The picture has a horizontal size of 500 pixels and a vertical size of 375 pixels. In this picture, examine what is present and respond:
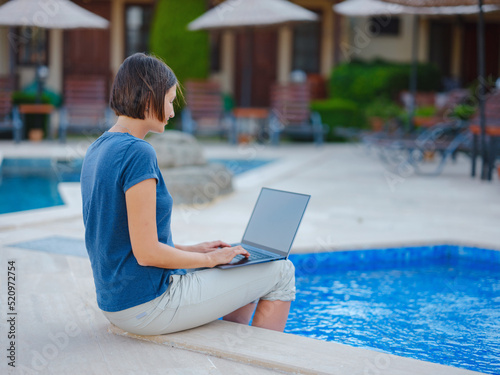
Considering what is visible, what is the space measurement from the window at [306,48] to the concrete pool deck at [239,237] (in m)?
5.21

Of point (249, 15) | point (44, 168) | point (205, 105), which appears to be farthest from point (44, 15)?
point (44, 168)

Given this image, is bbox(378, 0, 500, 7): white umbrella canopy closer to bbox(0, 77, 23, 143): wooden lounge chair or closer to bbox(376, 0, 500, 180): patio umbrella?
bbox(376, 0, 500, 180): patio umbrella

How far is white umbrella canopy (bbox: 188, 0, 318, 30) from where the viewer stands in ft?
36.1

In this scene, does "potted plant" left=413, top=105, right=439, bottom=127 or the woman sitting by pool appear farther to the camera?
"potted plant" left=413, top=105, right=439, bottom=127

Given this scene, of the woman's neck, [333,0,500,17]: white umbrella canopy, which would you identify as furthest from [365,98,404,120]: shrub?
the woman's neck

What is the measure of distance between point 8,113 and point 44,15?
1685mm

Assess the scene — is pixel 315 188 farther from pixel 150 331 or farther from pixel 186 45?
pixel 186 45

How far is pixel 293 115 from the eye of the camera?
11500mm

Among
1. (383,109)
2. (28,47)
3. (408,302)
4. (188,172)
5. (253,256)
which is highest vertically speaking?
(28,47)

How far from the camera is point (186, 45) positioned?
12.3 meters

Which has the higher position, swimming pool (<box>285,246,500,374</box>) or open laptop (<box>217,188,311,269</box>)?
open laptop (<box>217,188,311,269</box>)

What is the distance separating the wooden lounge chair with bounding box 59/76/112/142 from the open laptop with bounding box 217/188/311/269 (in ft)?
27.3

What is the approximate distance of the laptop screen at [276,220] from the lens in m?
2.48

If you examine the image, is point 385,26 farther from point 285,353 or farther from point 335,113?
point 285,353
